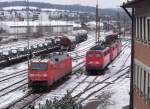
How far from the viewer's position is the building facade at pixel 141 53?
17467 millimetres

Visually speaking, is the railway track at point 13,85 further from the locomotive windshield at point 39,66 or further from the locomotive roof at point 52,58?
the locomotive roof at point 52,58

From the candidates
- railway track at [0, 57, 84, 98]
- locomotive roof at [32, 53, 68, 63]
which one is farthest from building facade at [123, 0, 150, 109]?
railway track at [0, 57, 84, 98]

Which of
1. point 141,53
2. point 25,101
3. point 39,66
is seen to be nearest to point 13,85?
point 39,66

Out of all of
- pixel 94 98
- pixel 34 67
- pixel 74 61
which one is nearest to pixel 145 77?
pixel 94 98

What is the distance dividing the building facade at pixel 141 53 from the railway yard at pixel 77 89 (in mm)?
6243

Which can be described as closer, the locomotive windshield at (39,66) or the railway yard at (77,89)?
the railway yard at (77,89)

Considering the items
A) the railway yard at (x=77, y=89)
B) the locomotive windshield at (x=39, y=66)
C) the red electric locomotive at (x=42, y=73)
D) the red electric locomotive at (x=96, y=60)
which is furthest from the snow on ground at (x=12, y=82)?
the red electric locomotive at (x=96, y=60)

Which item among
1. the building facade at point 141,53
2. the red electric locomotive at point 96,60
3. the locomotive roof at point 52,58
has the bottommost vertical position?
the red electric locomotive at point 96,60

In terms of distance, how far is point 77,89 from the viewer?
117 ft

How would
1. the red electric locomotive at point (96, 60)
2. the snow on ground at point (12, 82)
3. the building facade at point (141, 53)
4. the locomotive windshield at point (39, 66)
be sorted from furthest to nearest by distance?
the red electric locomotive at point (96, 60) < the locomotive windshield at point (39, 66) < the snow on ground at point (12, 82) < the building facade at point (141, 53)

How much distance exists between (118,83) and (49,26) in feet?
388

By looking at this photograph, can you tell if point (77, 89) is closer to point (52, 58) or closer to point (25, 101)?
point (52, 58)

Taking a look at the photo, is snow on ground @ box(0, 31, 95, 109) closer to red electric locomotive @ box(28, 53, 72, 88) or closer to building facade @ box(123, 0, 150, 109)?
red electric locomotive @ box(28, 53, 72, 88)

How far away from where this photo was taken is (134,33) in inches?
871
